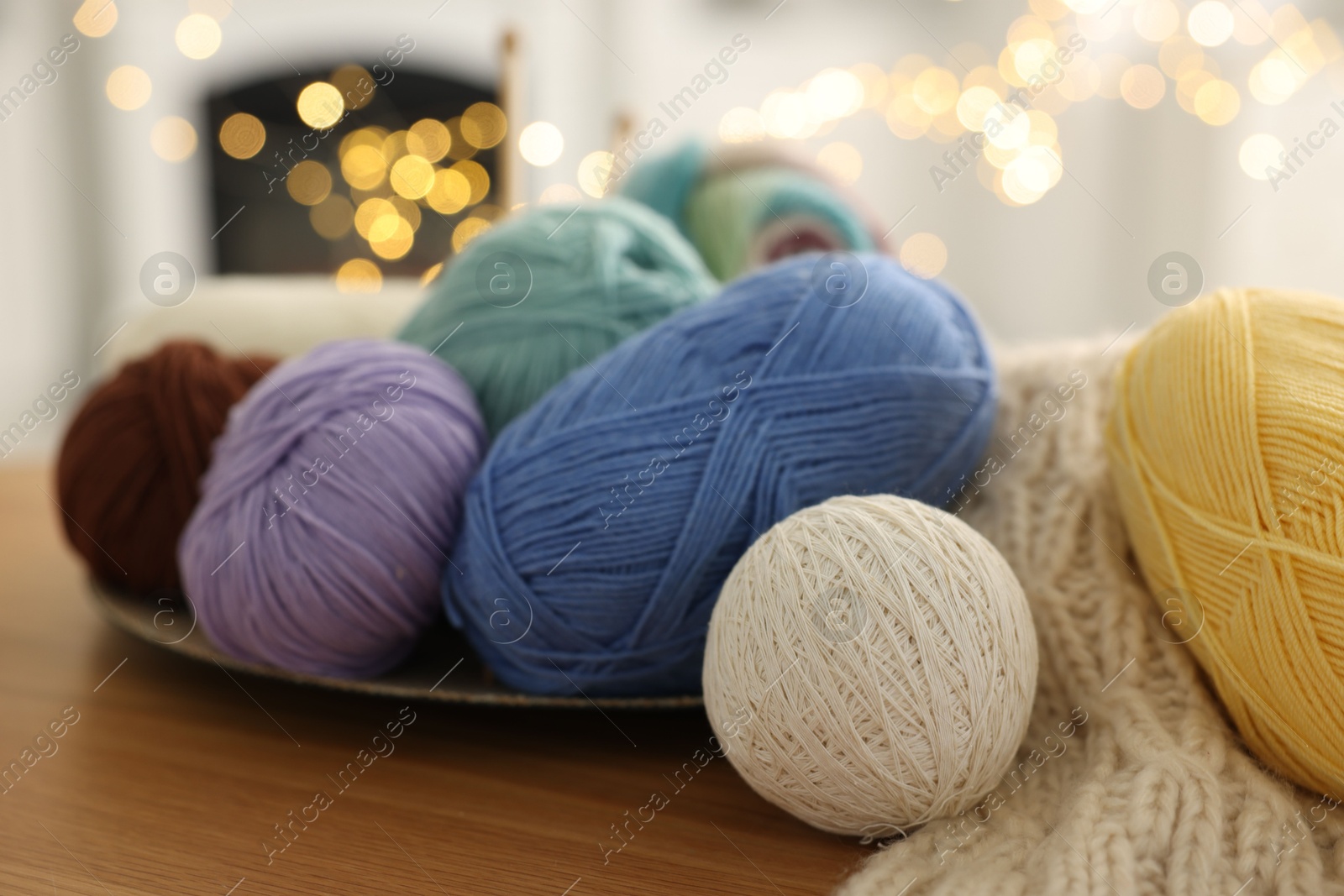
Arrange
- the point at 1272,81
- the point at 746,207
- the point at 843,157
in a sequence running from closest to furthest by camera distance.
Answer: the point at 746,207 < the point at 1272,81 < the point at 843,157

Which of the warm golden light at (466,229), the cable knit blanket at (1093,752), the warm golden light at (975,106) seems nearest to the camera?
the cable knit blanket at (1093,752)

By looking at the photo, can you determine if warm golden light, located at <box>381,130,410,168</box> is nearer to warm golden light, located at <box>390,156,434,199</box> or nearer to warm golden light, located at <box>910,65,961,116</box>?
warm golden light, located at <box>390,156,434,199</box>

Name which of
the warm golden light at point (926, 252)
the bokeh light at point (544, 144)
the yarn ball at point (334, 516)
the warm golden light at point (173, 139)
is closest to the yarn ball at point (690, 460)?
the yarn ball at point (334, 516)

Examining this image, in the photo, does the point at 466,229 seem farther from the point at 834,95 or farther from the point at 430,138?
the point at 834,95

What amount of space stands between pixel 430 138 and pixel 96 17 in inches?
36.5

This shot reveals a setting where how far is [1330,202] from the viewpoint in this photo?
1633 millimetres

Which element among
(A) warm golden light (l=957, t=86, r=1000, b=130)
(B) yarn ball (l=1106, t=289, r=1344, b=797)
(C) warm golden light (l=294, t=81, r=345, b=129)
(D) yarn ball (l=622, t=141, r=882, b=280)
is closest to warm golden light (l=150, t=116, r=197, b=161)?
(C) warm golden light (l=294, t=81, r=345, b=129)

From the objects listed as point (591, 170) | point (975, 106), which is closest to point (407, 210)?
point (591, 170)

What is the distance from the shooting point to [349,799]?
496mm

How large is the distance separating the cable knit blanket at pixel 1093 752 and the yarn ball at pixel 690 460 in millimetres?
62

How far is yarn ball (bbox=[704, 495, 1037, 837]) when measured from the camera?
421 millimetres

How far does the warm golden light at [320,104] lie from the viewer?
276cm

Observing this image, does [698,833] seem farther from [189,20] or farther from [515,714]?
[189,20]

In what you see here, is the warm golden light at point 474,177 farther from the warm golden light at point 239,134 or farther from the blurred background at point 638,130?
the warm golden light at point 239,134
